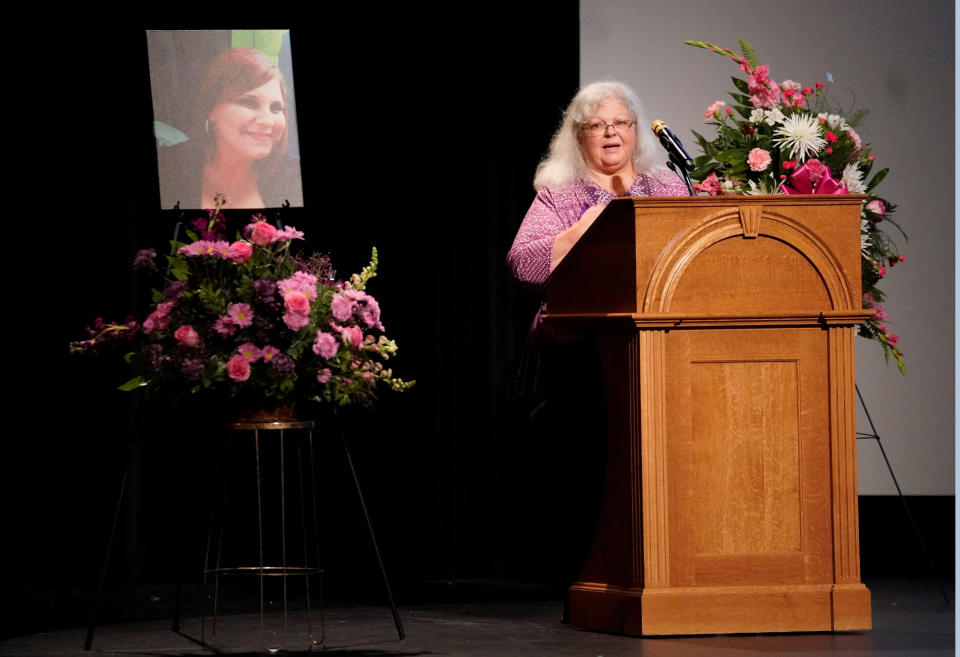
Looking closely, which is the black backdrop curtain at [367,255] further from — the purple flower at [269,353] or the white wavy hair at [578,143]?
the purple flower at [269,353]

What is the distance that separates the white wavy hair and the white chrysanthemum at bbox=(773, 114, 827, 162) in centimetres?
49

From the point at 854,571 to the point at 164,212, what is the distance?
2672 millimetres

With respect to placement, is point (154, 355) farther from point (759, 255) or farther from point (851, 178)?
point (851, 178)

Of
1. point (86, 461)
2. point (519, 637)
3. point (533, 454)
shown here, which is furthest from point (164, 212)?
point (519, 637)

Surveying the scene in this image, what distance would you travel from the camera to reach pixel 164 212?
4.80 meters

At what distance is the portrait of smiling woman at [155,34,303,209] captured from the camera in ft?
15.6

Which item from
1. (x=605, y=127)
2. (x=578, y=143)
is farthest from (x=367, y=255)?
(x=605, y=127)

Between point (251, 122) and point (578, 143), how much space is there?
131cm

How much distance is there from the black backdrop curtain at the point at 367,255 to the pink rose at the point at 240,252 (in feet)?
5.07

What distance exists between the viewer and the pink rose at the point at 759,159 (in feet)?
12.1

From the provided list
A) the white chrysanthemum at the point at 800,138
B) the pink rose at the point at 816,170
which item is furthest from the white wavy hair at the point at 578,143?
the pink rose at the point at 816,170

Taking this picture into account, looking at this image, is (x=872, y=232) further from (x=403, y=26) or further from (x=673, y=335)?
(x=403, y=26)

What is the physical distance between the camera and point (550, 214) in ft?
13.2

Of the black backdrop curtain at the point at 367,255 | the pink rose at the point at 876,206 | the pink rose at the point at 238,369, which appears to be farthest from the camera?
the black backdrop curtain at the point at 367,255
